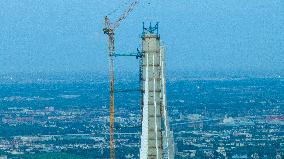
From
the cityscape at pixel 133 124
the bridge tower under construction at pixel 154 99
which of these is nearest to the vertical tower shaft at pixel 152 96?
the bridge tower under construction at pixel 154 99

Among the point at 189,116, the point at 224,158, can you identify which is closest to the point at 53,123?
the point at 189,116

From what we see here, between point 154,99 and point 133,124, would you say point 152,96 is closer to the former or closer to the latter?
point 154,99

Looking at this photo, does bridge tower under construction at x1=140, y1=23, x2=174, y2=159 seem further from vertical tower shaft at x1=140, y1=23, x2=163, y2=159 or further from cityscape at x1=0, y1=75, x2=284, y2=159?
cityscape at x1=0, y1=75, x2=284, y2=159

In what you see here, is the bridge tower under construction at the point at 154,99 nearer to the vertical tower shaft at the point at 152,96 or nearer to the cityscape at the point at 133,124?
the vertical tower shaft at the point at 152,96

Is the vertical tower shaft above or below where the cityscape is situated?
below

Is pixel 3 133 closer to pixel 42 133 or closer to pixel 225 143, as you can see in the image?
pixel 42 133

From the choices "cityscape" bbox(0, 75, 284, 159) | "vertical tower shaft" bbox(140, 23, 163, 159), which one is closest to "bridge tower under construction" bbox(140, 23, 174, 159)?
"vertical tower shaft" bbox(140, 23, 163, 159)

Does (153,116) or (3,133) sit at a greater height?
(3,133)

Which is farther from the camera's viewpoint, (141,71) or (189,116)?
(189,116)

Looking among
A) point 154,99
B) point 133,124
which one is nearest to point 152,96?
point 154,99
